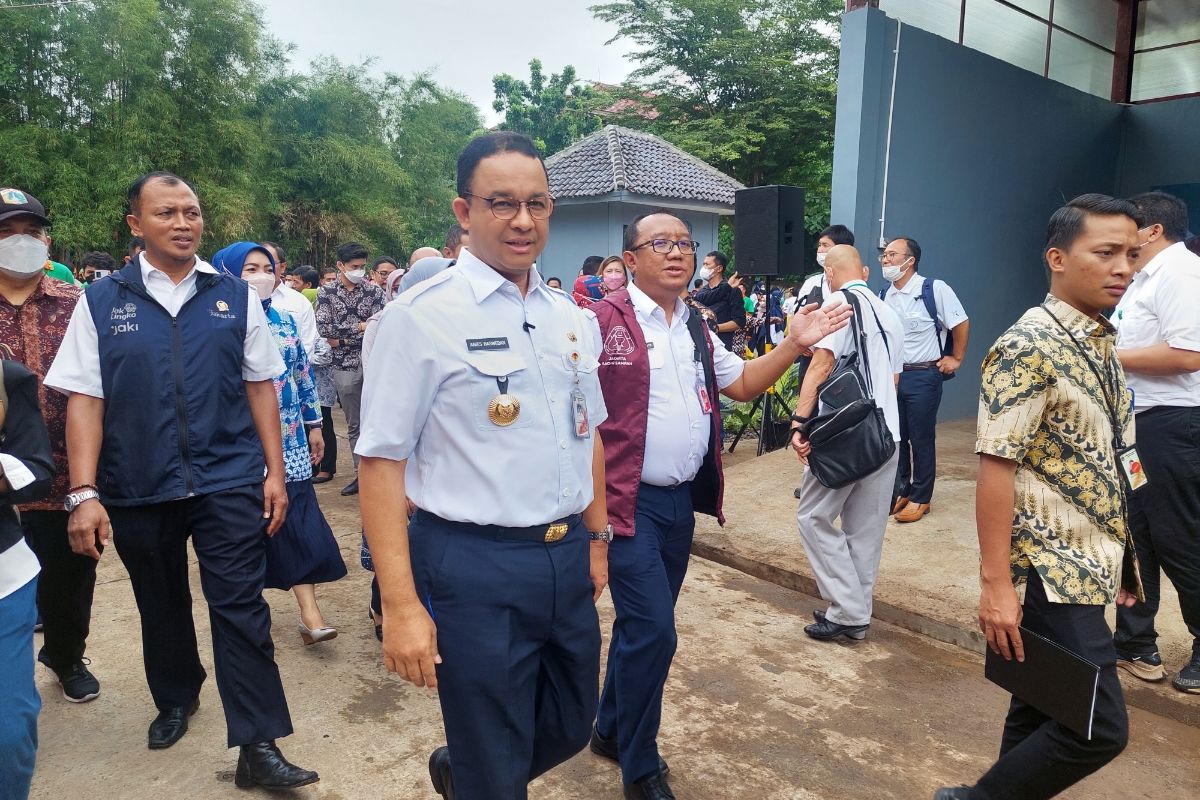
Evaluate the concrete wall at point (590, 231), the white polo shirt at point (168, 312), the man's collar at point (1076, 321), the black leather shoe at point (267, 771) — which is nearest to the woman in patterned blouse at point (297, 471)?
the white polo shirt at point (168, 312)

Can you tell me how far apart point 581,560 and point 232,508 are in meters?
1.49

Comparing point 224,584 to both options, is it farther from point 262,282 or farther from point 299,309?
point 299,309

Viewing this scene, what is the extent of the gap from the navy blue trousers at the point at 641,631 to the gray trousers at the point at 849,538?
1.63 metres

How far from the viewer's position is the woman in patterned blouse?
3.47 meters

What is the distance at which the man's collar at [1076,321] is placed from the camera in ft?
7.54

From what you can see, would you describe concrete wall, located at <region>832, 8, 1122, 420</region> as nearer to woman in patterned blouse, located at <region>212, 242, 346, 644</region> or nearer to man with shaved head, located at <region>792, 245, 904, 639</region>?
man with shaved head, located at <region>792, 245, 904, 639</region>

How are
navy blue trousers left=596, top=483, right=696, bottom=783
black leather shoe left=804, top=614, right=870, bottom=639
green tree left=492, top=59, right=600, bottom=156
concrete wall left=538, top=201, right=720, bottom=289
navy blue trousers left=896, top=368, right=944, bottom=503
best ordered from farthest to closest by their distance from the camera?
green tree left=492, top=59, right=600, bottom=156 < concrete wall left=538, top=201, right=720, bottom=289 < navy blue trousers left=896, top=368, right=944, bottom=503 < black leather shoe left=804, top=614, right=870, bottom=639 < navy blue trousers left=596, top=483, right=696, bottom=783

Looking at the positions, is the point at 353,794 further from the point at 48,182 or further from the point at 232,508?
the point at 48,182

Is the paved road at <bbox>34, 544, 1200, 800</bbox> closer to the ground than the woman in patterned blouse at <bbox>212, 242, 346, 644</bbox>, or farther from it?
closer to the ground

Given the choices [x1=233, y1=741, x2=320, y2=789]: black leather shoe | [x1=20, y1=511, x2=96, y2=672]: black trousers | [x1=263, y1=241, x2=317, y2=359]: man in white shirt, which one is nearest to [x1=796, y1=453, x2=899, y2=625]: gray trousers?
[x1=233, y1=741, x2=320, y2=789]: black leather shoe

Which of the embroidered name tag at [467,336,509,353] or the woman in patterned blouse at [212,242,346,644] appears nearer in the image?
the embroidered name tag at [467,336,509,353]

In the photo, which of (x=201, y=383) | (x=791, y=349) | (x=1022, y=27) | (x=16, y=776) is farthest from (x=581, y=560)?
(x=1022, y=27)

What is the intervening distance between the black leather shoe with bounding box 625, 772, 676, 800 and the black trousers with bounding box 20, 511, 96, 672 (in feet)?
7.43

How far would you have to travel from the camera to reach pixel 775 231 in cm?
838
